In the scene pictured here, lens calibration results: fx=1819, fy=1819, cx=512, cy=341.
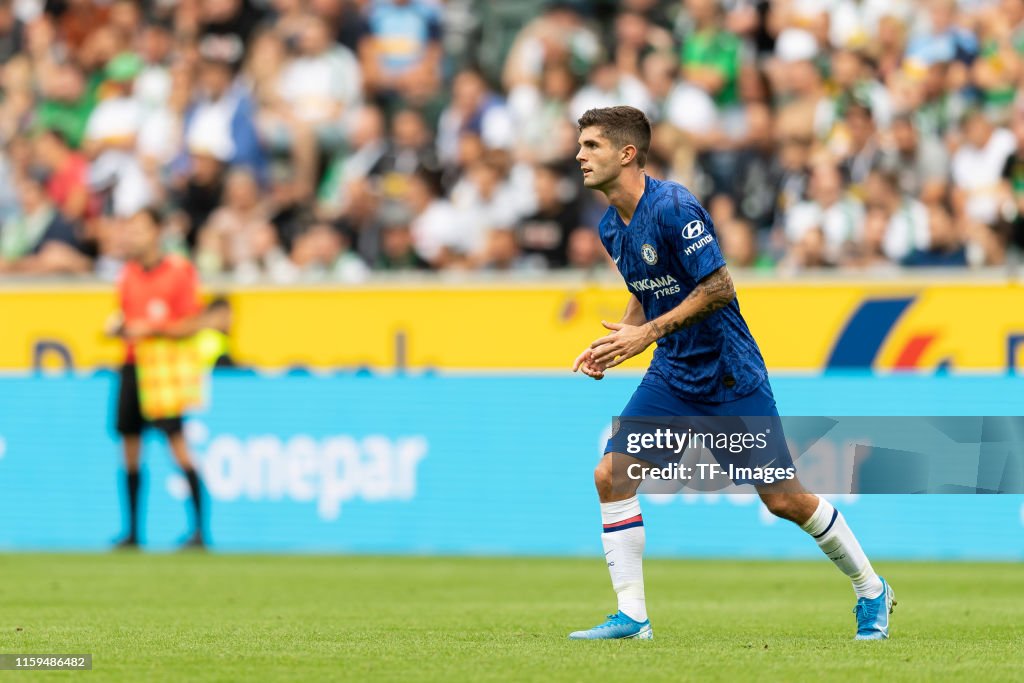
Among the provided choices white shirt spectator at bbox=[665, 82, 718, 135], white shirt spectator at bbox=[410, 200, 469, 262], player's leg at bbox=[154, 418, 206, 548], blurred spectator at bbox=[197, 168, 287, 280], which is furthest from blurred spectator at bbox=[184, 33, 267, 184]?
white shirt spectator at bbox=[665, 82, 718, 135]

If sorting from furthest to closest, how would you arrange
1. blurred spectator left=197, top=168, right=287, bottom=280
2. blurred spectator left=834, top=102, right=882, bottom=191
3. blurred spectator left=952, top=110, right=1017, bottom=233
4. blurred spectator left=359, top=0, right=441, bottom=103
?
blurred spectator left=359, top=0, right=441, bottom=103 → blurred spectator left=197, top=168, right=287, bottom=280 → blurred spectator left=834, top=102, right=882, bottom=191 → blurred spectator left=952, top=110, right=1017, bottom=233

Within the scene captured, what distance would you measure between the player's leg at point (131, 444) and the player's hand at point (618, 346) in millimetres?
8426

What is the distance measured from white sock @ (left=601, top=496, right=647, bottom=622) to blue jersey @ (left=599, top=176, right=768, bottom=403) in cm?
58

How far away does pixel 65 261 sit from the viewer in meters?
17.8

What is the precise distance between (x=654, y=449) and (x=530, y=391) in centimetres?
726

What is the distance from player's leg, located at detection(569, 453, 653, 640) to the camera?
7820 millimetres

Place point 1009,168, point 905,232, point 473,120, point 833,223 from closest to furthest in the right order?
point 905,232 → point 1009,168 → point 833,223 → point 473,120

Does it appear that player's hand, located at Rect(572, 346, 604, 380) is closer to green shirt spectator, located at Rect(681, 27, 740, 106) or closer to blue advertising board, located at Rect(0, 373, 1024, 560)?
blue advertising board, located at Rect(0, 373, 1024, 560)

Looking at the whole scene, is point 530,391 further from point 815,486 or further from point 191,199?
point 191,199

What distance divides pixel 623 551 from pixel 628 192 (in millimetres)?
1549

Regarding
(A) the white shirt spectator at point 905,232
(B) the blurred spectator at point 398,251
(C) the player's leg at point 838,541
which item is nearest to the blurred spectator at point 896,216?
(A) the white shirt spectator at point 905,232

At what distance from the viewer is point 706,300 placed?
7.52 metres

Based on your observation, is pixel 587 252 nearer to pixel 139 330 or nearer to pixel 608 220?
pixel 139 330

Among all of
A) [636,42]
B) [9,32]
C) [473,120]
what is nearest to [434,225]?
[473,120]
